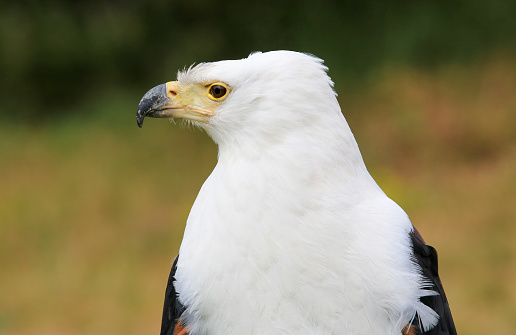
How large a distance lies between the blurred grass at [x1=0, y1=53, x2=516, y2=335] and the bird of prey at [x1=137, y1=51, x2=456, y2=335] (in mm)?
3964

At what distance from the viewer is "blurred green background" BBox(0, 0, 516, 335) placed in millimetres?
6906

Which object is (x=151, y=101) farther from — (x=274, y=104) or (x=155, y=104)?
(x=274, y=104)

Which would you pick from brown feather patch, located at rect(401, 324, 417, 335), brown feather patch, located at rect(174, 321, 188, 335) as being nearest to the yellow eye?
brown feather patch, located at rect(174, 321, 188, 335)

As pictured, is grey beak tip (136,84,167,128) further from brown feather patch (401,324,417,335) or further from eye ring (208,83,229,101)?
brown feather patch (401,324,417,335)

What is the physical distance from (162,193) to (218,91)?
213 inches

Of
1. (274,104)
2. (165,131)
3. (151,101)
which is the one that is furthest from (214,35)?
(274,104)

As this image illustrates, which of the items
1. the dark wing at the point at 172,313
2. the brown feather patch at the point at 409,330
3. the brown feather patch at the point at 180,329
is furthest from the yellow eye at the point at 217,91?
the brown feather patch at the point at 409,330

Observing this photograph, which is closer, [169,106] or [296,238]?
[296,238]

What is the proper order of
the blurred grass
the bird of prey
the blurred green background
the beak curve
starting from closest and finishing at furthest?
the bird of prey, the beak curve, the blurred grass, the blurred green background

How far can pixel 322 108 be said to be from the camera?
7.95 feet

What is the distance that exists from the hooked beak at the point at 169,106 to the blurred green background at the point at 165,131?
13.9 ft

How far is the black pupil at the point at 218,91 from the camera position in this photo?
8.31 ft

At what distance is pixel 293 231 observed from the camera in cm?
233

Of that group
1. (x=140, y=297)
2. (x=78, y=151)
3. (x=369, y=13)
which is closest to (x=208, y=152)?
(x=78, y=151)
